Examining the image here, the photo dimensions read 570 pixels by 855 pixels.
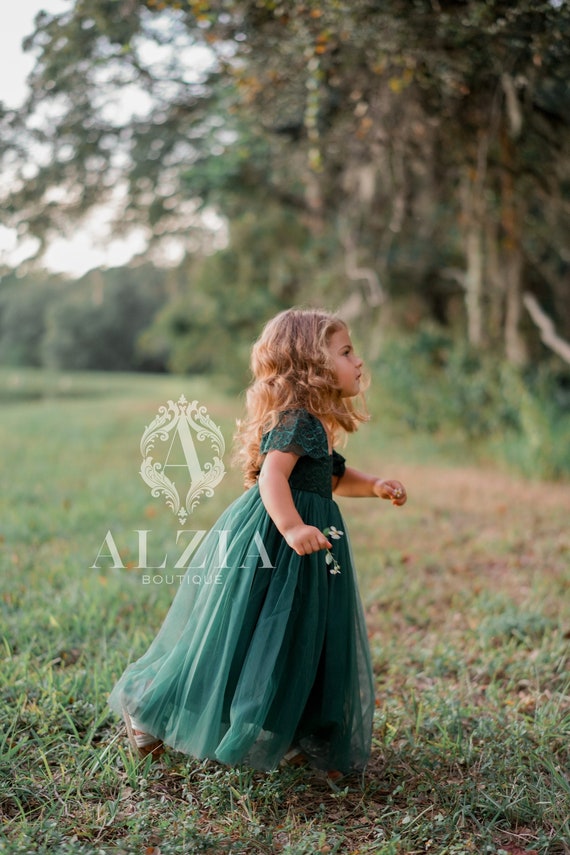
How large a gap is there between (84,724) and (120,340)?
3173cm

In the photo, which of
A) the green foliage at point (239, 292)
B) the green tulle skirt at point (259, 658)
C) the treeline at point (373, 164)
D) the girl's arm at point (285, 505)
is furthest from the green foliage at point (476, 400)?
the girl's arm at point (285, 505)

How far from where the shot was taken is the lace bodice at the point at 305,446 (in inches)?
96.2

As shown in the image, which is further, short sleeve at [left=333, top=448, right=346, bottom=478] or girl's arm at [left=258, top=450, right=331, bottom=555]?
short sleeve at [left=333, top=448, right=346, bottom=478]

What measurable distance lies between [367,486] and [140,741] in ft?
3.69

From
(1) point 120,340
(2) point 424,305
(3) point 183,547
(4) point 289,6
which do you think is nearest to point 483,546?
(3) point 183,547

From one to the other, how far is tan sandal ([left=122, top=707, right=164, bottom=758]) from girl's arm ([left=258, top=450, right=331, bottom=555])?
0.80 metres

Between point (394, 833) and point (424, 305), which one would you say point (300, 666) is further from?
point (424, 305)

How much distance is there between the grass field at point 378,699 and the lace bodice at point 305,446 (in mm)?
913

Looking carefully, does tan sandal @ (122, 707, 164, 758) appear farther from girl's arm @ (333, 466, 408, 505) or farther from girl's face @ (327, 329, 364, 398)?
girl's face @ (327, 329, 364, 398)

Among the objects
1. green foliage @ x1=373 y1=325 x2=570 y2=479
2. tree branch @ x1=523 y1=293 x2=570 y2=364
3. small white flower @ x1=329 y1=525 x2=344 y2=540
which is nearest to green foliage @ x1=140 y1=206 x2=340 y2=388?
green foliage @ x1=373 y1=325 x2=570 y2=479

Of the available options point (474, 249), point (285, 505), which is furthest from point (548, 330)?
point (285, 505)

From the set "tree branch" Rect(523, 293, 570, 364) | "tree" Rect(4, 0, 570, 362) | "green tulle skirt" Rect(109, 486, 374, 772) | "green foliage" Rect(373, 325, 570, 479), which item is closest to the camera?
"green tulle skirt" Rect(109, 486, 374, 772)

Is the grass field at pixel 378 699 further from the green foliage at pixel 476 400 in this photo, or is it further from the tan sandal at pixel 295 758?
the green foliage at pixel 476 400

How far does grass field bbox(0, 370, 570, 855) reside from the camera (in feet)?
7.18
